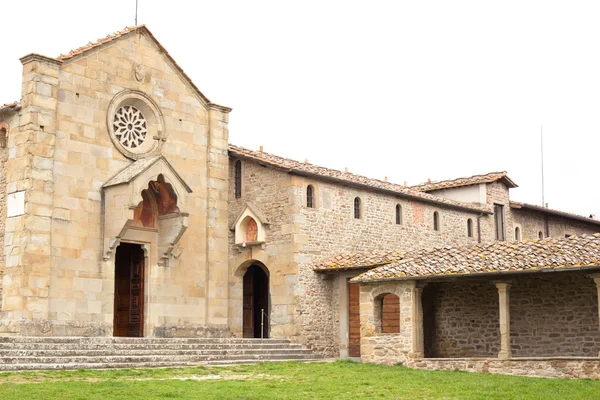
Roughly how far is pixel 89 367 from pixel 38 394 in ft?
16.3

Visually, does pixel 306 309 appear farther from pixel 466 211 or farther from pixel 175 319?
pixel 466 211

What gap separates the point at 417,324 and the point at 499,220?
14254mm

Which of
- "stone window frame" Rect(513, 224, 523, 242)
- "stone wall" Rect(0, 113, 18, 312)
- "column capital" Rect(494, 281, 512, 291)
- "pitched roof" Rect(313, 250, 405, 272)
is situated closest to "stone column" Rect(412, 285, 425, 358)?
"column capital" Rect(494, 281, 512, 291)

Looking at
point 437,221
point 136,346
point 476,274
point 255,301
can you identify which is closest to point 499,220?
point 437,221

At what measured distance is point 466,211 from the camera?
3509 cm

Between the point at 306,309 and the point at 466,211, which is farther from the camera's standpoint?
the point at 466,211

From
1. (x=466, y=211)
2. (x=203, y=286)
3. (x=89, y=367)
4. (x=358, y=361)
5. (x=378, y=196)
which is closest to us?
(x=89, y=367)

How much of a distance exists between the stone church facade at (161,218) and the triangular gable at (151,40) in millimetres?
46

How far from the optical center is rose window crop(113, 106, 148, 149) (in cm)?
2591

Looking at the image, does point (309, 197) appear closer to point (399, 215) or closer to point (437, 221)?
point (399, 215)

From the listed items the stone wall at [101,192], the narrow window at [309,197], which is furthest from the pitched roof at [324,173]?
the stone wall at [101,192]

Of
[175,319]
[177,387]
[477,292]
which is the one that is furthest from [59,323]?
[477,292]

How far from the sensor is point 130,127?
2625 cm

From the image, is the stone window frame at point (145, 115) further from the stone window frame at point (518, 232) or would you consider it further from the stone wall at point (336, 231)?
the stone window frame at point (518, 232)
